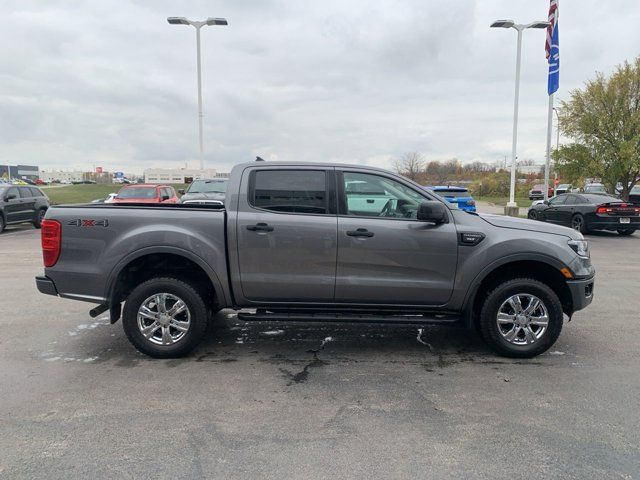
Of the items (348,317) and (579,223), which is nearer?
(348,317)

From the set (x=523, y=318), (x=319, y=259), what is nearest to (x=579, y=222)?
(x=523, y=318)

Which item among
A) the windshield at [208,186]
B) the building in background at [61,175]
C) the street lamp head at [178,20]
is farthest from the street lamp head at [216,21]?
the building in background at [61,175]

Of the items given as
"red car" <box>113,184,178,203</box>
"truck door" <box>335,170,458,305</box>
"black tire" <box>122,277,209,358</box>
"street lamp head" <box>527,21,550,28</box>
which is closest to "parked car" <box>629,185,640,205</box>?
"street lamp head" <box>527,21,550,28</box>

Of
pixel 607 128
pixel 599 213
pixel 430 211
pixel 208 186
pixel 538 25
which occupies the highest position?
pixel 538 25

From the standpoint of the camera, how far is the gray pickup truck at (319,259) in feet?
14.4

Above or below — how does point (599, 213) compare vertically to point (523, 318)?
above

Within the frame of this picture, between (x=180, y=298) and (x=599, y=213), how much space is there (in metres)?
14.4

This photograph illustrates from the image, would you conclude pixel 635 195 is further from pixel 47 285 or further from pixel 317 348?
pixel 47 285

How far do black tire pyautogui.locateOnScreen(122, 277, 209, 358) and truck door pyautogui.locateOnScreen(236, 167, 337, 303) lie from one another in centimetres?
48

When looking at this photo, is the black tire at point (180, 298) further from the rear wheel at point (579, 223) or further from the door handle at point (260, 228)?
the rear wheel at point (579, 223)

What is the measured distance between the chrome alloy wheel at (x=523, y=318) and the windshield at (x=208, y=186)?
532 inches

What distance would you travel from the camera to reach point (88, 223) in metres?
4.42

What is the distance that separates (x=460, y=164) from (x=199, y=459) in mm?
58807

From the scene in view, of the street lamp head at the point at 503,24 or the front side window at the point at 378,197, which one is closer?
the front side window at the point at 378,197
